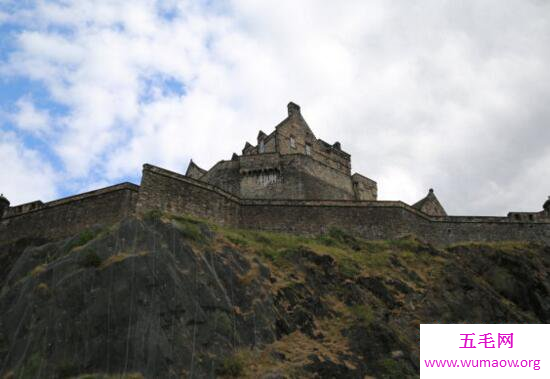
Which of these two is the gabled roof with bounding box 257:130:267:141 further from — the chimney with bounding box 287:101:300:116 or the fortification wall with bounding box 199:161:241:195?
the fortification wall with bounding box 199:161:241:195

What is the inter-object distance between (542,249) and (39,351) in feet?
90.6

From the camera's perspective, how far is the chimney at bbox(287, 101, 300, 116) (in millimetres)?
42900

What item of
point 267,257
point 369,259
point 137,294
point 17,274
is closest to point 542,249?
point 369,259

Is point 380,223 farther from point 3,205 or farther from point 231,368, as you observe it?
point 3,205

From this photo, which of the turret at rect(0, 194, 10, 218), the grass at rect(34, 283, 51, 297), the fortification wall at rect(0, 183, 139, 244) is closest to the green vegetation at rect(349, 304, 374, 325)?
the fortification wall at rect(0, 183, 139, 244)

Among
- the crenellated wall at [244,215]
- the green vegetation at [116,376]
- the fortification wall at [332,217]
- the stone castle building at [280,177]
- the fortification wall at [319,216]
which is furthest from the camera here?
the stone castle building at [280,177]

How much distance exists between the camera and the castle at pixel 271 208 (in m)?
25.9

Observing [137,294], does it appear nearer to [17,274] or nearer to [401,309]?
[17,274]

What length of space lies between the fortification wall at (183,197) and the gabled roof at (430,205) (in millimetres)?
14266

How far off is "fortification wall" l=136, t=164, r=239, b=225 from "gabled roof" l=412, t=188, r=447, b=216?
1427cm

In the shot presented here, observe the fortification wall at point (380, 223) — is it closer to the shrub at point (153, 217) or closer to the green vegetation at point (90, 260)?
the shrub at point (153, 217)

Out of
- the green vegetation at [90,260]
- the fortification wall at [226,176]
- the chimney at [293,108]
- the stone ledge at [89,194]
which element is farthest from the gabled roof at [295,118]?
the green vegetation at [90,260]

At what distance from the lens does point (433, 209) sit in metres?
36.1

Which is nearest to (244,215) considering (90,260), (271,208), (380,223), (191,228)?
(271,208)
